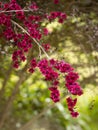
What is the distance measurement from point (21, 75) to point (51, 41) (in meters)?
0.72

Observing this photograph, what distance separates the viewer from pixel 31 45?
8.93 ft

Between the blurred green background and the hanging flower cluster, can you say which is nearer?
the hanging flower cluster

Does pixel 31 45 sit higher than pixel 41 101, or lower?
lower

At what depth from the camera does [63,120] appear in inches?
288

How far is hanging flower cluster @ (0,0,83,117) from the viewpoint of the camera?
231cm

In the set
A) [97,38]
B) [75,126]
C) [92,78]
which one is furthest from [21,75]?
[75,126]

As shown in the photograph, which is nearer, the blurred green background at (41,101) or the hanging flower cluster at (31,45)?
the hanging flower cluster at (31,45)

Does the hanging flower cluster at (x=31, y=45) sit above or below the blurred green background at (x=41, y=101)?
below

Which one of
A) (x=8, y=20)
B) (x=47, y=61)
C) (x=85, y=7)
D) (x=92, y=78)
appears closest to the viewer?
(x=47, y=61)

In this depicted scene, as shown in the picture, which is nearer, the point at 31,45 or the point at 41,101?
the point at 31,45

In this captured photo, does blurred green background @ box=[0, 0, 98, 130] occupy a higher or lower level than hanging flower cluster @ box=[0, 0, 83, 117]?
higher

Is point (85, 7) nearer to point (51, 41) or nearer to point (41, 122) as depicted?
point (51, 41)

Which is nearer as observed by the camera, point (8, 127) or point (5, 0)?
point (5, 0)

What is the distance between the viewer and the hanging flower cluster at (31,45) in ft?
7.59
